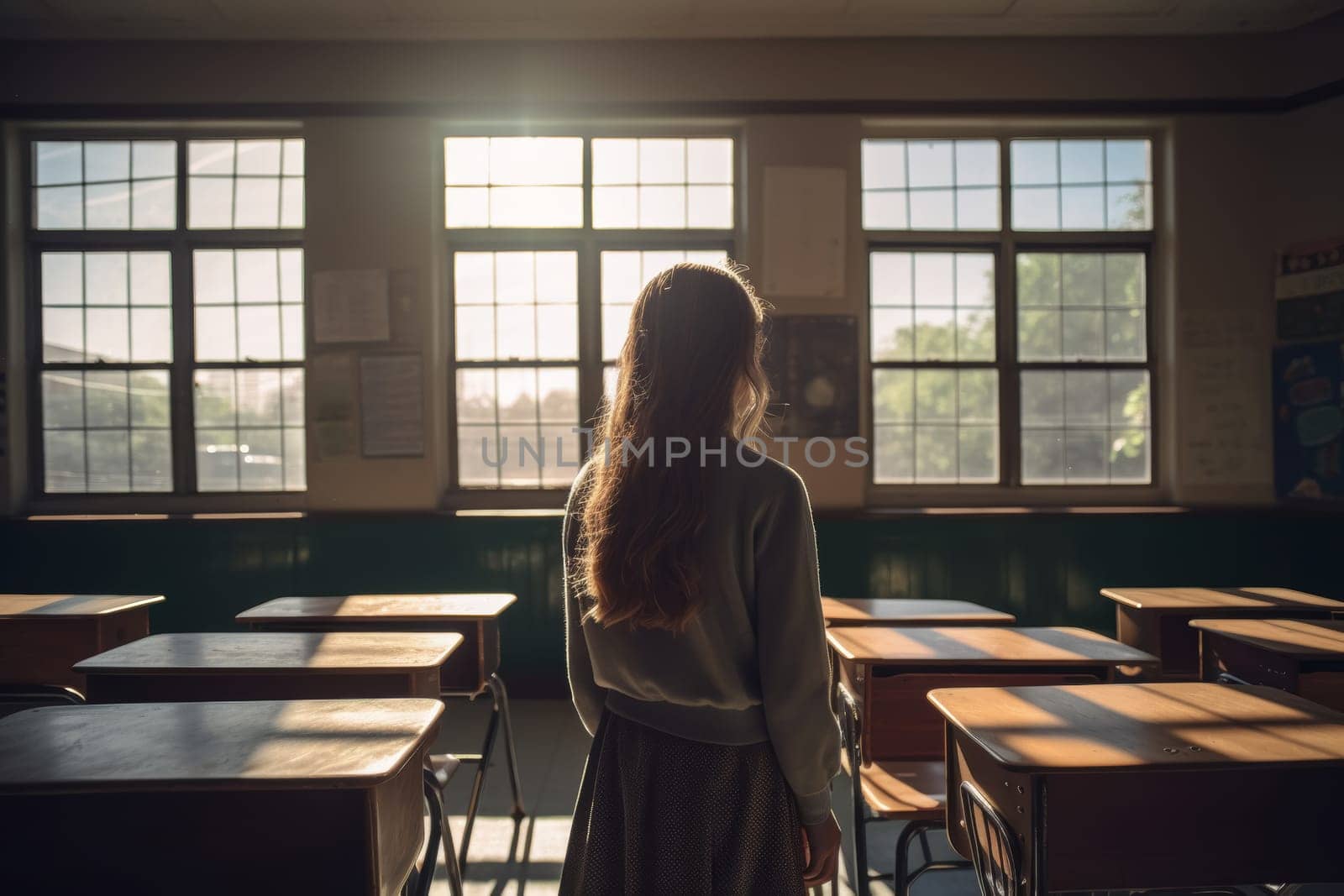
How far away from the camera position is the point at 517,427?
4.44 meters

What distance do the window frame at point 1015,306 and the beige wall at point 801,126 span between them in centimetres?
10

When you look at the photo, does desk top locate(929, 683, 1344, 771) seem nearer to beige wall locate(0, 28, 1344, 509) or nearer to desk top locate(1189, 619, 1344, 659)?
desk top locate(1189, 619, 1344, 659)

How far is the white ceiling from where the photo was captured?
403cm

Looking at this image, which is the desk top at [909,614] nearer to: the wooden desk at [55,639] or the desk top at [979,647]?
the desk top at [979,647]

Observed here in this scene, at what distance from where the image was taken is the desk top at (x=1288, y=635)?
2.00 meters

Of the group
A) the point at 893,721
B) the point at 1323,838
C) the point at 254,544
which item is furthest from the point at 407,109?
the point at 1323,838

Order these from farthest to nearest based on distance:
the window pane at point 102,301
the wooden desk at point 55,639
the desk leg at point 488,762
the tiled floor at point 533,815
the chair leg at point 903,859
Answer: the window pane at point 102,301
the wooden desk at point 55,639
the desk leg at point 488,762
the tiled floor at point 533,815
the chair leg at point 903,859

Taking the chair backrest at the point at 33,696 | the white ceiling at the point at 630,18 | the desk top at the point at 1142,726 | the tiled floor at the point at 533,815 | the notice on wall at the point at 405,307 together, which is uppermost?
the white ceiling at the point at 630,18

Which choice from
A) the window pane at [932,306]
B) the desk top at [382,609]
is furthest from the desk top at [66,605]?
the window pane at [932,306]

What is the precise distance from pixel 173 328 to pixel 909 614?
14.7 ft

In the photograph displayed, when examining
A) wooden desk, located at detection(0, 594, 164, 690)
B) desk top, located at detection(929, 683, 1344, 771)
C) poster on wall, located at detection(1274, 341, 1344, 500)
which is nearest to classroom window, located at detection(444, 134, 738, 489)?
wooden desk, located at detection(0, 594, 164, 690)

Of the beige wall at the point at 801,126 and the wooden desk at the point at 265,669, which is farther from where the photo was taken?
the beige wall at the point at 801,126

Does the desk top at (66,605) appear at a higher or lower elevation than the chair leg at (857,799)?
higher

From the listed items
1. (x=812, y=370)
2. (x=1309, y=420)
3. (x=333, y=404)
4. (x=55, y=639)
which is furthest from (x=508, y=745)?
(x=1309, y=420)
